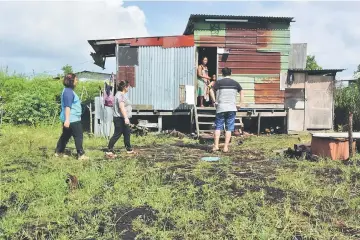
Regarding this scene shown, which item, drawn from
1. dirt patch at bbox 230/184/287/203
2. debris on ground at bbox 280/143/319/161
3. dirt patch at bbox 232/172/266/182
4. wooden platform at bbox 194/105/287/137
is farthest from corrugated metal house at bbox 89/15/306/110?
dirt patch at bbox 230/184/287/203

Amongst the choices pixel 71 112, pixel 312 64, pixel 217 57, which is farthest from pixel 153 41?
pixel 312 64

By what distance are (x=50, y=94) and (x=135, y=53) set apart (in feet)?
14.6

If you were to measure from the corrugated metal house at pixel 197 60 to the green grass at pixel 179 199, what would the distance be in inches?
233

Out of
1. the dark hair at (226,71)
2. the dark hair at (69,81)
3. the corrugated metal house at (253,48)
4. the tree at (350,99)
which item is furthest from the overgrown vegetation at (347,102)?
the dark hair at (69,81)

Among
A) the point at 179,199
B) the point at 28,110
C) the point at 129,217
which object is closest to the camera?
the point at 129,217

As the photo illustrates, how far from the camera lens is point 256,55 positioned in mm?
12820

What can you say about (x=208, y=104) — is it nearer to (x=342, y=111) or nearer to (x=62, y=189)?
A: (x=342, y=111)

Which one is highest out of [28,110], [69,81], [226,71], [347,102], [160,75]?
[160,75]

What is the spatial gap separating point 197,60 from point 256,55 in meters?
2.15

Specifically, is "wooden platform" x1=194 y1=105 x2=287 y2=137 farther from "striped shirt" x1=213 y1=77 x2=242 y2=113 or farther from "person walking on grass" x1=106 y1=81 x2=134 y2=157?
"person walking on grass" x1=106 y1=81 x2=134 y2=157

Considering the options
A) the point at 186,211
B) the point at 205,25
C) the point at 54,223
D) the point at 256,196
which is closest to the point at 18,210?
the point at 54,223

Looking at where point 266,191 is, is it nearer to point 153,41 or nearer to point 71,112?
point 71,112

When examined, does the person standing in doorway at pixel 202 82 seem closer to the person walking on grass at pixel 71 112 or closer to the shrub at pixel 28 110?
the shrub at pixel 28 110

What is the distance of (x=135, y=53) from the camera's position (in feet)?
40.5
